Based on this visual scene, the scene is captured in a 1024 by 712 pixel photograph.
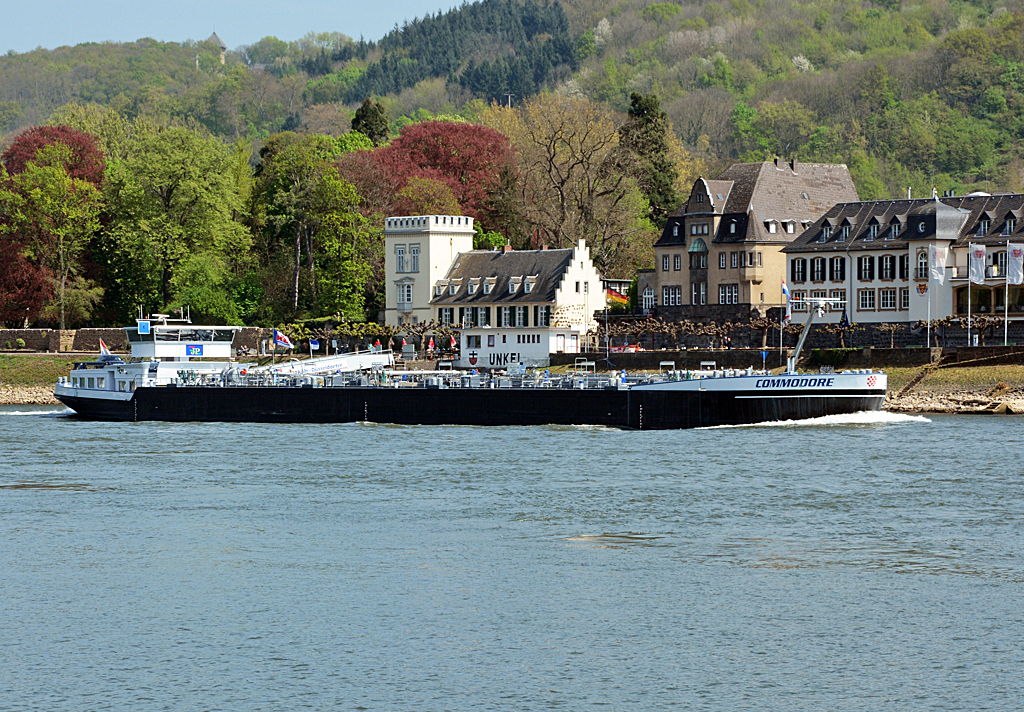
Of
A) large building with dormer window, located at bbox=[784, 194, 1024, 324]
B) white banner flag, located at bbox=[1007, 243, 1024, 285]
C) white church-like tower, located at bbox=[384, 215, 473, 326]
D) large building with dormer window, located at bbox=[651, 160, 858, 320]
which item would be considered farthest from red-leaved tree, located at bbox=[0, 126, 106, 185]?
white banner flag, located at bbox=[1007, 243, 1024, 285]

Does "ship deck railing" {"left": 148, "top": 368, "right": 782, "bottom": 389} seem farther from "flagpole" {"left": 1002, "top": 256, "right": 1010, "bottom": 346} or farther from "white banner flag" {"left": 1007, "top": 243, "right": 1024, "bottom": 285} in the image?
"white banner flag" {"left": 1007, "top": 243, "right": 1024, "bottom": 285}

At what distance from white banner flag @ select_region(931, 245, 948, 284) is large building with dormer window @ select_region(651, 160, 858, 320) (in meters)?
13.5

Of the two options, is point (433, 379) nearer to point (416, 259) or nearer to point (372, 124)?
point (416, 259)

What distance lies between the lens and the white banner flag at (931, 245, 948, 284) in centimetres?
8506

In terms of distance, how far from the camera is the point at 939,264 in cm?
8612

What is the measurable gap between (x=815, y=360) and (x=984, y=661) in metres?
59.0

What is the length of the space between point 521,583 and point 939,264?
6379 centimetres

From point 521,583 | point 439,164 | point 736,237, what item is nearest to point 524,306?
point 736,237

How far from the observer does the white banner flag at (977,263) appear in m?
81.2

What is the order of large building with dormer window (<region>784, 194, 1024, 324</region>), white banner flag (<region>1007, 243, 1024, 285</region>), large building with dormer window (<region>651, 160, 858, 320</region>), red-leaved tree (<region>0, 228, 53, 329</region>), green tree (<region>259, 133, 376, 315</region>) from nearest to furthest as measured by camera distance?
1. white banner flag (<region>1007, 243, 1024, 285</region>)
2. large building with dormer window (<region>784, 194, 1024, 324</region>)
3. large building with dormer window (<region>651, 160, 858, 320</region>)
4. green tree (<region>259, 133, 376, 315</region>)
5. red-leaved tree (<region>0, 228, 53, 329</region>)

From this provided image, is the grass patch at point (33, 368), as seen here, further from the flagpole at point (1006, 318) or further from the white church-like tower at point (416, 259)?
the flagpole at point (1006, 318)

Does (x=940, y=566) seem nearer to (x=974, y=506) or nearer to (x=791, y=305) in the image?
(x=974, y=506)

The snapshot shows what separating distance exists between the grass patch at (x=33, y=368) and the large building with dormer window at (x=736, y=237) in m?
42.9

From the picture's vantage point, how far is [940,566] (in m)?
30.1
